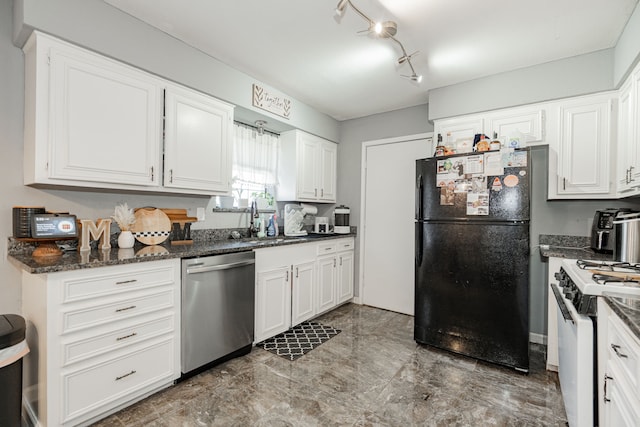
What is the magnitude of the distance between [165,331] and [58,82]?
1659 millimetres

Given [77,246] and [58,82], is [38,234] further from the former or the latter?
[58,82]

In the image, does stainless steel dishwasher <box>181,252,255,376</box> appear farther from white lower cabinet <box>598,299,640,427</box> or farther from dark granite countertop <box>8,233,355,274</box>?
white lower cabinet <box>598,299,640,427</box>

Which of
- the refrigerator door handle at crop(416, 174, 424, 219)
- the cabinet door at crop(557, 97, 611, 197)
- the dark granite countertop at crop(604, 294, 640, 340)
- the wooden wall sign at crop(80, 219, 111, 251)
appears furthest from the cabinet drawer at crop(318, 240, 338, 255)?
the dark granite countertop at crop(604, 294, 640, 340)

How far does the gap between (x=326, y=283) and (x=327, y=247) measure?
0.42m

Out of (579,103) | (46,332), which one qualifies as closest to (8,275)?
(46,332)

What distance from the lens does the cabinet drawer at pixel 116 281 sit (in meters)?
1.59

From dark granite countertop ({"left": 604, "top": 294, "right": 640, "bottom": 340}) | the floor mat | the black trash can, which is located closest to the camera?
dark granite countertop ({"left": 604, "top": 294, "right": 640, "bottom": 340})

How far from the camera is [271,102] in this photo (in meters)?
3.10

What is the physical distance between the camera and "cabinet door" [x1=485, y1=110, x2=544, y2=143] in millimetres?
2691

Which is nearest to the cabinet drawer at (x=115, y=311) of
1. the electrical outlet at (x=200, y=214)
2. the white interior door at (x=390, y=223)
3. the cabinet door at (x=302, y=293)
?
the electrical outlet at (x=200, y=214)

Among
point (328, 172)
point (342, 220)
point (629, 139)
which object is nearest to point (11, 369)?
point (342, 220)

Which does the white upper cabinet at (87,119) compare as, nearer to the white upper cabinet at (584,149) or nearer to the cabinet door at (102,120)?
the cabinet door at (102,120)

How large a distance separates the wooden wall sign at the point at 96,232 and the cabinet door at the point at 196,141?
1.60ft

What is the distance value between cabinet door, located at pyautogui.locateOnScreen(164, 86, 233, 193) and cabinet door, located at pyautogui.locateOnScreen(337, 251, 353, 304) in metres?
1.76
